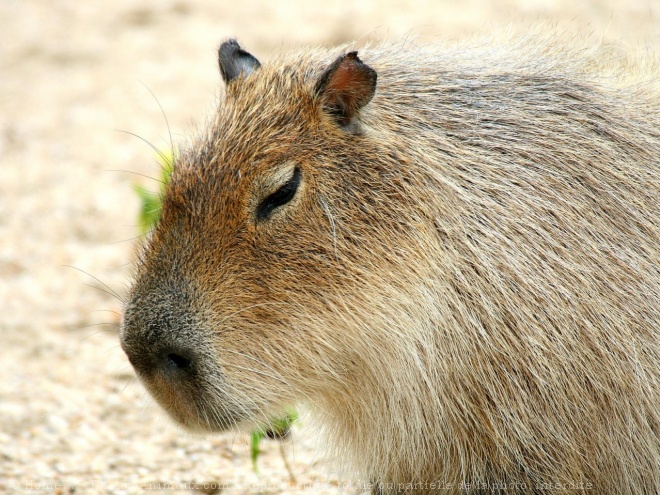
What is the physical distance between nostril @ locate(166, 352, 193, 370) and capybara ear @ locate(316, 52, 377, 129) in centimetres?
110

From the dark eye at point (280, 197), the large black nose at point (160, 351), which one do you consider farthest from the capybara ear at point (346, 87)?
the large black nose at point (160, 351)

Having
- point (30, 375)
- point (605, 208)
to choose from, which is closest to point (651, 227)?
point (605, 208)

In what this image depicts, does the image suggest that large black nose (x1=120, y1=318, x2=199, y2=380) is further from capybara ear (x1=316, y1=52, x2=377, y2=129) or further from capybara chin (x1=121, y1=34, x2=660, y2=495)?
capybara ear (x1=316, y1=52, x2=377, y2=129)

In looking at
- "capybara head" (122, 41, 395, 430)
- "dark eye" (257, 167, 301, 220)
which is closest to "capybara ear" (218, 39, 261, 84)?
"capybara head" (122, 41, 395, 430)

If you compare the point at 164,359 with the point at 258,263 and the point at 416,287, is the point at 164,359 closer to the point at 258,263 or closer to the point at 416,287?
the point at 258,263

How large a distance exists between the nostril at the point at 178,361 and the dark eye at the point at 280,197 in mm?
622

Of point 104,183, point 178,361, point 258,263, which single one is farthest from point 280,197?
point 104,183

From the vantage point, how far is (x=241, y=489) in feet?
15.5

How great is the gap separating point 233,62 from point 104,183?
4371 millimetres

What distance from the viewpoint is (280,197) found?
368 centimetres

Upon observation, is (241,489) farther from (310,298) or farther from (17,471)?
(310,298)

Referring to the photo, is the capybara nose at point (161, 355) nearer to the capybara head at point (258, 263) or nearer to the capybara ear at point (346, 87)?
the capybara head at point (258, 263)

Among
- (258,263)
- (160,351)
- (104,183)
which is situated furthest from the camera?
(104,183)

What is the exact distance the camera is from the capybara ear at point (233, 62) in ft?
13.5
